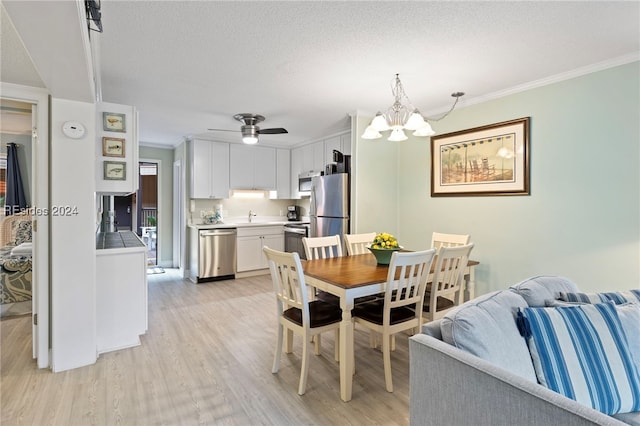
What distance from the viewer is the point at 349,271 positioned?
7.93 ft

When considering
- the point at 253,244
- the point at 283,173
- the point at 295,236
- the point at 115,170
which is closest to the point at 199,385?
the point at 115,170

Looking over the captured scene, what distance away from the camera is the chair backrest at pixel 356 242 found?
10.8 ft

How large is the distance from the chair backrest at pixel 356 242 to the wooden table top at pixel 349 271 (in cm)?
29

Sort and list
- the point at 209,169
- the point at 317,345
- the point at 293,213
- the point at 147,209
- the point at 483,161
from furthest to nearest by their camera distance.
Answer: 1. the point at 147,209
2. the point at 293,213
3. the point at 209,169
4. the point at 483,161
5. the point at 317,345

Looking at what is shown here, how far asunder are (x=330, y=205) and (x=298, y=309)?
7.20 feet

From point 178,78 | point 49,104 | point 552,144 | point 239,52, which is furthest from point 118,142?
point 552,144

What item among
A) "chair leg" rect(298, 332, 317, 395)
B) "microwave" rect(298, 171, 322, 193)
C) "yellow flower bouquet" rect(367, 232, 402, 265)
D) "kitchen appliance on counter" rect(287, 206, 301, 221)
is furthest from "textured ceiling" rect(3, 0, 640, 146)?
"kitchen appliance on counter" rect(287, 206, 301, 221)

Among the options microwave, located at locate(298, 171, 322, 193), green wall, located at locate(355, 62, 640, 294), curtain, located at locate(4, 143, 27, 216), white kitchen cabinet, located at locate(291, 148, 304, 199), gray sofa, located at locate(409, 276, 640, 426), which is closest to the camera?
gray sofa, located at locate(409, 276, 640, 426)

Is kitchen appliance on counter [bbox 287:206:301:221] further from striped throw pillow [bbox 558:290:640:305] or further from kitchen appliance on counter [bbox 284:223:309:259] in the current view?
striped throw pillow [bbox 558:290:640:305]

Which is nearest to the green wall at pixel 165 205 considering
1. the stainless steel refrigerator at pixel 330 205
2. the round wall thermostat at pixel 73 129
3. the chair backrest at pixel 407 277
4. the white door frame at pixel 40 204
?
the stainless steel refrigerator at pixel 330 205

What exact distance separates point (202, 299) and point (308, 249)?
2.02m

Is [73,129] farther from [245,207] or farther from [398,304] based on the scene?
[245,207]

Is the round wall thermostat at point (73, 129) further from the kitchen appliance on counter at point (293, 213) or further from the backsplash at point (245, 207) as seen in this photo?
the kitchen appliance on counter at point (293, 213)

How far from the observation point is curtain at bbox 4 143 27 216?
152 inches
